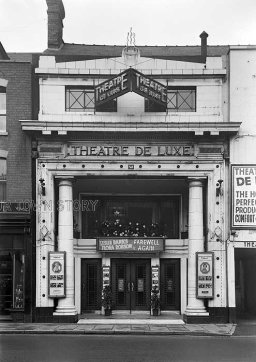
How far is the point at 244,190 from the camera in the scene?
22.7 metres

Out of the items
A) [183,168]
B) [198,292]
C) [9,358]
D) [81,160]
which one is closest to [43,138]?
[81,160]

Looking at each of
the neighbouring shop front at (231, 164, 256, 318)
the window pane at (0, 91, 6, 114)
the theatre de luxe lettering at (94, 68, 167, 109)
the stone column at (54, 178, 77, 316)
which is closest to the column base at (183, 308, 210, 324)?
the neighbouring shop front at (231, 164, 256, 318)

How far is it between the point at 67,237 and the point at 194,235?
5.00 m

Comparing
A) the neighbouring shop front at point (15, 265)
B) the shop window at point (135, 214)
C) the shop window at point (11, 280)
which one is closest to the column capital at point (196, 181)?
the shop window at point (135, 214)

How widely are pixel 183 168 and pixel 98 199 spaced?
4656 mm

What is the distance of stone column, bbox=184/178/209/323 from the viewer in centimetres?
2239

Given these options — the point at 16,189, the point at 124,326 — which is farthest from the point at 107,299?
the point at 16,189

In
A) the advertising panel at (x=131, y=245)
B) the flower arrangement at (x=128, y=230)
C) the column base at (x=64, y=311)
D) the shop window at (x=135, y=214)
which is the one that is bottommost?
the column base at (x=64, y=311)

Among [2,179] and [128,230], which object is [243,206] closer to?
[128,230]

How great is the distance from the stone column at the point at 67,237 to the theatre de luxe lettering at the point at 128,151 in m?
1.32

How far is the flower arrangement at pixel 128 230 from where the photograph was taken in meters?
24.4

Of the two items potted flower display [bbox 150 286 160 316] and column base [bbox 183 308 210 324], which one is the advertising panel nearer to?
potted flower display [bbox 150 286 160 316]

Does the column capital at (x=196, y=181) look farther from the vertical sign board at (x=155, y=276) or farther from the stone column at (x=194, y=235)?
the vertical sign board at (x=155, y=276)

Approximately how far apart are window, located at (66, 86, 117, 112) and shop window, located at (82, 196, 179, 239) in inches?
175
